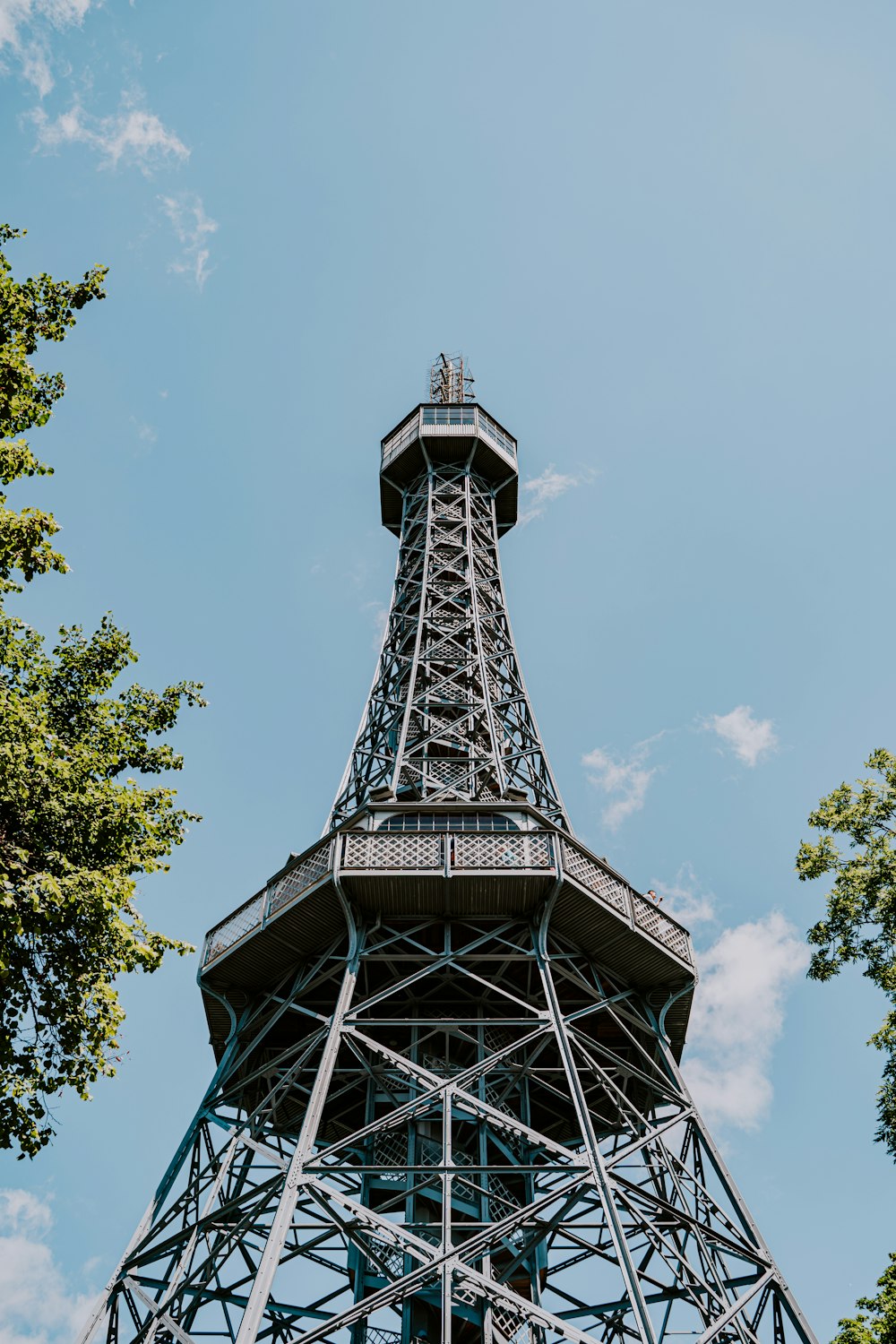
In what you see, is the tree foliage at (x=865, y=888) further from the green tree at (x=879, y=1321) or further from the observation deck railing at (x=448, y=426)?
the observation deck railing at (x=448, y=426)

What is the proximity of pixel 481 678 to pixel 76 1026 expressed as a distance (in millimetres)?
17299

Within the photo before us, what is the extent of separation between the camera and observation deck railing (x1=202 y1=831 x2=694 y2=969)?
65.3ft

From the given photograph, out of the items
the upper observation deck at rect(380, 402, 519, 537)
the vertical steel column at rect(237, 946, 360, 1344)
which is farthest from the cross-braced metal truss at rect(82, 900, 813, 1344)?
the upper observation deck at rect(380, 402, 519, 537)

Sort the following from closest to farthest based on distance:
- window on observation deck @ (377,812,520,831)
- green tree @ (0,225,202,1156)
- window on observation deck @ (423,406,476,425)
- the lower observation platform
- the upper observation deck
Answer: green tree @ (0,225,202,1156) → the lower observation platform → window on observation deck @ (377,812,520,831) → the upper observation deck → window on observation deck @ (423,406,476,425)

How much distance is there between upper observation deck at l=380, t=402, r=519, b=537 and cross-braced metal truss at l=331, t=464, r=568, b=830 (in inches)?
22.7

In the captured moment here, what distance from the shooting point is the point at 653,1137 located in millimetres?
18438

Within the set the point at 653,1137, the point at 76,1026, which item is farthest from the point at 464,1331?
the point at 76,1026

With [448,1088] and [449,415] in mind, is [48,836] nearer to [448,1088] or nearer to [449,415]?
[448,1088]

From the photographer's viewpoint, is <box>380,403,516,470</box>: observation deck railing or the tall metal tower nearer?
the tall metal tower

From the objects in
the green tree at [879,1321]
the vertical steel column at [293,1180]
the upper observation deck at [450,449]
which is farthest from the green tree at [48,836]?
the upper observation deck at [450,449]

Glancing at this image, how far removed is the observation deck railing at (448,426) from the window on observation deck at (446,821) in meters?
19.2

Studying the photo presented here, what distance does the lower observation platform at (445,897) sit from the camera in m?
19.9

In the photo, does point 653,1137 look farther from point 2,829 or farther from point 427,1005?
point 2,829

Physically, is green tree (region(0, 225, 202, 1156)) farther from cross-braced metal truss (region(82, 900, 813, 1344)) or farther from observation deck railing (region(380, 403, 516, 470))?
observation deck railing (region(380, 403, 516, 470))
